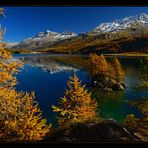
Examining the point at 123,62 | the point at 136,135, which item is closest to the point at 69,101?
the point at 123,62

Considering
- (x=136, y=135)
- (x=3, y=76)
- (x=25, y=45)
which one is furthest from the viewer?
(x=25, y=45)

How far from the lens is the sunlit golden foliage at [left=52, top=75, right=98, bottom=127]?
16.2 meters

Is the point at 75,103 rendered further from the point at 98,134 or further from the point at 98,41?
the point at 98,134

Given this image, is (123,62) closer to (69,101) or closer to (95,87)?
(95,87)

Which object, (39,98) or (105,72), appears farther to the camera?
(39,98)

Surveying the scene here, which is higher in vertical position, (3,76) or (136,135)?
(3,76)

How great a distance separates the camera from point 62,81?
17.8 metres

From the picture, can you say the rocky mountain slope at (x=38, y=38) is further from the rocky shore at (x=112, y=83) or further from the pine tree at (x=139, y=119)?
the pine tree at (x=139, y=119)

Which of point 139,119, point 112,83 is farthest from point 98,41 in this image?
point 139,119

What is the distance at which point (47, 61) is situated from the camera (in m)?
17.6

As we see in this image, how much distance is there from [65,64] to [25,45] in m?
3.18

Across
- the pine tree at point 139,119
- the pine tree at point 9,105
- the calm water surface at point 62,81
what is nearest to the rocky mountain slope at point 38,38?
the calm water surface at point 62,81

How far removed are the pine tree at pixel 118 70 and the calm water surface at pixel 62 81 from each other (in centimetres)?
28

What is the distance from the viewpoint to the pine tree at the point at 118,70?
52.1 ft
